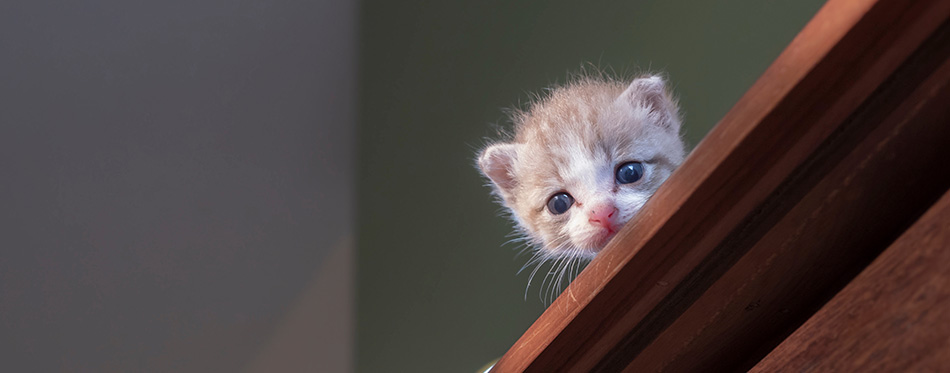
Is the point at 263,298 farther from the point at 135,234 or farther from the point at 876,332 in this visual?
the point at 876,332

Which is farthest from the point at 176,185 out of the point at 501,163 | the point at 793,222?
the point at 793,222

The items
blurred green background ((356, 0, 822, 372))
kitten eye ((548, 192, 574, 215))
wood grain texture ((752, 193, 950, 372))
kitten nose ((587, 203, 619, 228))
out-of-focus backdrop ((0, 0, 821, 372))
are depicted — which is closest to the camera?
wood grain texture ((752, 193, 950, 372))

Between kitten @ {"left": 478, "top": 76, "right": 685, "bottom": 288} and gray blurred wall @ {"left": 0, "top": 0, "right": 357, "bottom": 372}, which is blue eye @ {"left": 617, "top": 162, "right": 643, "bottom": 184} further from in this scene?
gray blurred wall @ {"left": 0, "top": 0, "right": 357, "bottom": 372}

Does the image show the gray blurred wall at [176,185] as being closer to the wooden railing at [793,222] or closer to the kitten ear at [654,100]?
the kitten ear at [654,100]

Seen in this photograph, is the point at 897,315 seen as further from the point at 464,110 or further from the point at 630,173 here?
the point at 464,110

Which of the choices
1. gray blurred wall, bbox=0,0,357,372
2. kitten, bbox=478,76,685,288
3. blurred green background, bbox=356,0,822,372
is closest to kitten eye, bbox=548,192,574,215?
kitten, bbox=478,76,685,288

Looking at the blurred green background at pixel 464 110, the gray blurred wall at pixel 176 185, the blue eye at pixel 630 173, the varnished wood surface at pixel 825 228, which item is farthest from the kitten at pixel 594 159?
the gray blurred wall at pixel 176 185
